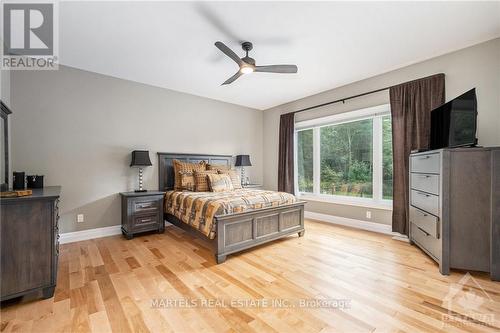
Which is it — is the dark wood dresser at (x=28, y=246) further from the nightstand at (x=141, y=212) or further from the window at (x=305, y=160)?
the window at (x=305, y=160)

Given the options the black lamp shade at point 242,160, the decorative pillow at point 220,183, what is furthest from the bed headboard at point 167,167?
the black lamp shade at point 242,160

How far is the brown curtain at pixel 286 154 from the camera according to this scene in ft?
16.7

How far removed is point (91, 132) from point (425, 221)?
493 centimetres

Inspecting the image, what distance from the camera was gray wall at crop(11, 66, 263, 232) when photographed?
310 centimetres

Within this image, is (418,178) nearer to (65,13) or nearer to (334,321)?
(334,321)

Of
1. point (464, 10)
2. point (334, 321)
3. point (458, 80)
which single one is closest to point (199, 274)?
point (334, 321)

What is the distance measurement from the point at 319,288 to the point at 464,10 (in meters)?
3.12

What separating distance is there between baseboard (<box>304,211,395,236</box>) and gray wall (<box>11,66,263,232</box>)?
9.64 ft

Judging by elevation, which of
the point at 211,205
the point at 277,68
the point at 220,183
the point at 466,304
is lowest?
the point at 466,304

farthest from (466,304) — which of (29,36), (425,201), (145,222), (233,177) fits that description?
(29,36)

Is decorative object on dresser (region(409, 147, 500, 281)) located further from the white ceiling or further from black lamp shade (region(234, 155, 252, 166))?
black lamp shade (region(234, 155, 252, 166))

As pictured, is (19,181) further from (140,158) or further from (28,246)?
(140,158)

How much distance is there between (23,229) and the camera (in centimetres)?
179

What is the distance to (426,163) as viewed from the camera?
267 cm
